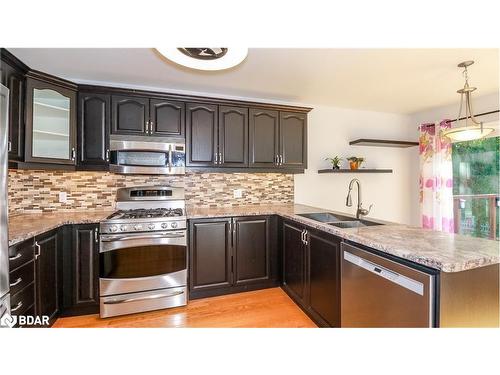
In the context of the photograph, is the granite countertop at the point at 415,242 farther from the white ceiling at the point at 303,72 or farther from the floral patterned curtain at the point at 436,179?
the floral patterned curtain at the point at 436,179

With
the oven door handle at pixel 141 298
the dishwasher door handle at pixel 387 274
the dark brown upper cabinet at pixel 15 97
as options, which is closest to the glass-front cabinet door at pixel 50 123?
the dark brown upper cabinet at pixel 15 97

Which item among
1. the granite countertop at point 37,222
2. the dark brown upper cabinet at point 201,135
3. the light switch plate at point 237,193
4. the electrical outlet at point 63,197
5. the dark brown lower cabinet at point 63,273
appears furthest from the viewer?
the light switch plate at point 237,193

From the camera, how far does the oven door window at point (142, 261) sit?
79.9 inches

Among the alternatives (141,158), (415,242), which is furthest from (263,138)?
(415,242)

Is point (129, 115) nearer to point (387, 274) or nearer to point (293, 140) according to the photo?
point (293, 140)

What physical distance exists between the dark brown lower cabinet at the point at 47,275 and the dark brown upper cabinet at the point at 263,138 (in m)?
1.97

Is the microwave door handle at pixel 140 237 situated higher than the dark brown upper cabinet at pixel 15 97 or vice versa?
the dark brown upper cabinet at pixel 15 97

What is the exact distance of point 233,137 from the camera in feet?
8.90

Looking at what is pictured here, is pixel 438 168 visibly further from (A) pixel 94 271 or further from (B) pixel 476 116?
(A) pixel 94 271

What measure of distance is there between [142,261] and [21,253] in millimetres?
820

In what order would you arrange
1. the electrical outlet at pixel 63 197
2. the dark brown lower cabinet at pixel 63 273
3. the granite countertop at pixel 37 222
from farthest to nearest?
1. the electrical outlet at pixel 63 197
2. the dark brown lower cabinet at pixel 63 273
3. the granite countertop at pixel 37 222

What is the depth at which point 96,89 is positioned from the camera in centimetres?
228

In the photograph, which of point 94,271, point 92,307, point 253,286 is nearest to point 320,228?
point 253,286
